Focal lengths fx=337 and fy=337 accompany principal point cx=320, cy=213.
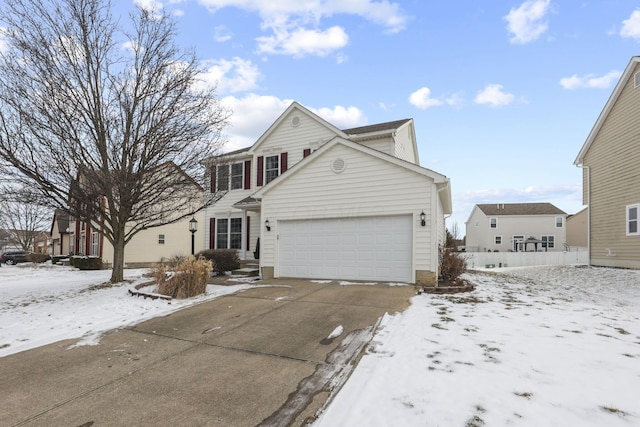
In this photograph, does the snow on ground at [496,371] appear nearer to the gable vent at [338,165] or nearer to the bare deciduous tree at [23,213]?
the gable vent at [338,165]

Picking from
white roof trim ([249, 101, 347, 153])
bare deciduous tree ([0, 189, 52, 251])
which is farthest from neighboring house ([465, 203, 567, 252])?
bare deciduous tree ([0, 189, 52, 251])

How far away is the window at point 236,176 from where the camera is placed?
16672 mm

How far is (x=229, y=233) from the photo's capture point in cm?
1638

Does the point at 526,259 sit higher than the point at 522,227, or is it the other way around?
the point at 522,227

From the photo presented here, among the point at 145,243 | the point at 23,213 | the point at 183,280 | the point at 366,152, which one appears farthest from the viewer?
the point at 23,213

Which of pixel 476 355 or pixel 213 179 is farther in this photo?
pixel 213 179

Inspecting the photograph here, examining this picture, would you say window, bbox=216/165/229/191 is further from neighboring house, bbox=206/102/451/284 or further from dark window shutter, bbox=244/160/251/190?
dark window shutter, bbox=244/160/251/190

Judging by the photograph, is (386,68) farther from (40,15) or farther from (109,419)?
(109,419)

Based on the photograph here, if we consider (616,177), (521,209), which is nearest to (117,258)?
(616,177)

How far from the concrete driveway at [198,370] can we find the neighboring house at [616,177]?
528 inches

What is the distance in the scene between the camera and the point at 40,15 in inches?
402

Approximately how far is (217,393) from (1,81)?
448 inches

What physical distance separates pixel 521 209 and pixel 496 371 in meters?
43.5

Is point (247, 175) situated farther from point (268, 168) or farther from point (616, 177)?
point (616, 177)
